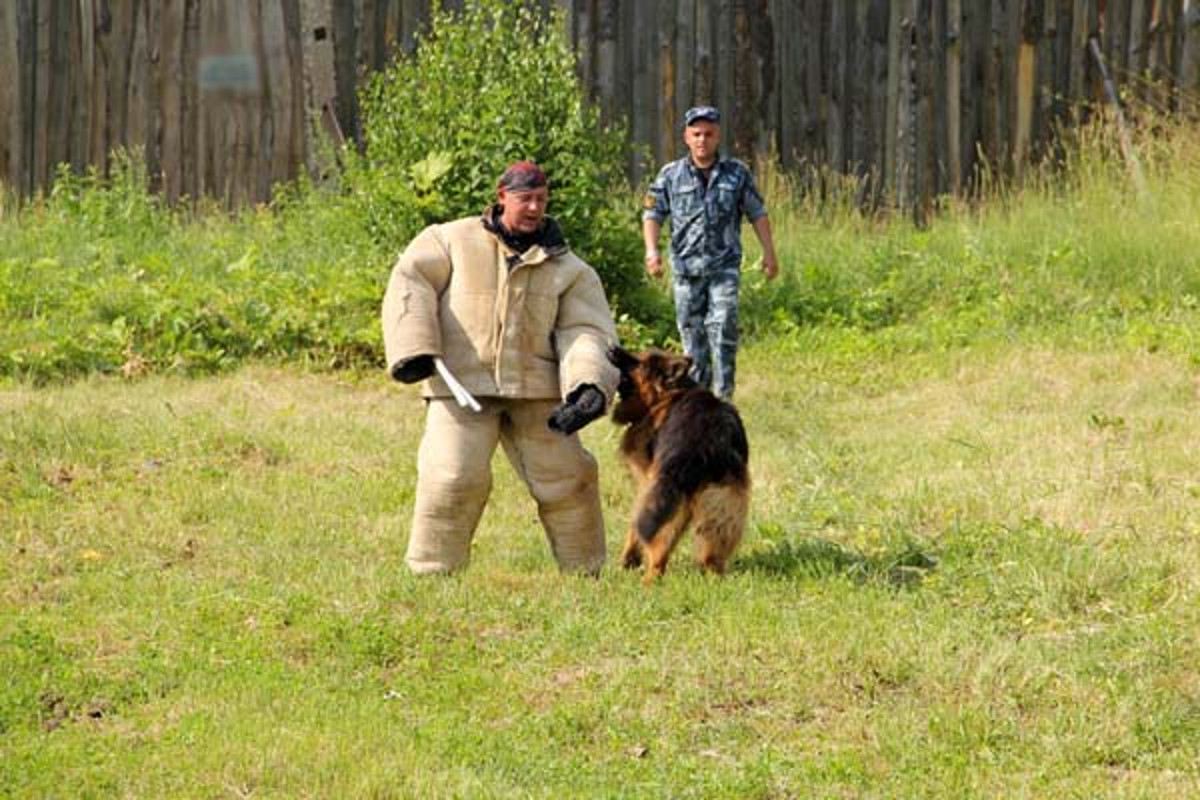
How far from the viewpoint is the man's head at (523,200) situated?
27.8 ft

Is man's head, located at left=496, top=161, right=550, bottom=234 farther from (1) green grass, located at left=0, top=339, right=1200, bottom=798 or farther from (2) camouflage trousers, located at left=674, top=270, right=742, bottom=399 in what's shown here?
(2) camouflage trousers, located at left=674, top=270, right=742, bottom=399

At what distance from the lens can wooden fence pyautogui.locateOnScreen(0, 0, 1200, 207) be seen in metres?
16.0

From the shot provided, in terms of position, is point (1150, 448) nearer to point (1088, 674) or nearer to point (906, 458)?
point (906, 458)

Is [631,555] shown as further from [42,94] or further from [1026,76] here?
[1026,76]

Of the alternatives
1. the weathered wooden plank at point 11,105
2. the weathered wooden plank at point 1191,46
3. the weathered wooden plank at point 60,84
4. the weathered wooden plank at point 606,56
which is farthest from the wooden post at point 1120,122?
the weathered wooden plank at point 11,105

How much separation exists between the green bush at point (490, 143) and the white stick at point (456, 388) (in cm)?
480

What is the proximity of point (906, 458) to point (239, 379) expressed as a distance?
420 centimetres

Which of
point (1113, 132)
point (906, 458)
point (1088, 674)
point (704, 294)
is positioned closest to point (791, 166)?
point (1113, 132)

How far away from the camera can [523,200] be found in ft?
27.8

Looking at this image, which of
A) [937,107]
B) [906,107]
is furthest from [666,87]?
[937,107]

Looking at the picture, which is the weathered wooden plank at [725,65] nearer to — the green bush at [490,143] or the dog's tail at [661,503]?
the green bush at [490,143]

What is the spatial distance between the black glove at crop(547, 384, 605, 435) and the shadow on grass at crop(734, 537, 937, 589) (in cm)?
96

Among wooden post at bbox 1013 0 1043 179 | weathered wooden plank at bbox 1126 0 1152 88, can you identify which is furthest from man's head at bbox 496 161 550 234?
weathered wooden plank at bbox 1126 0 1152 88

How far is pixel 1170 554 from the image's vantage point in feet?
27.6
